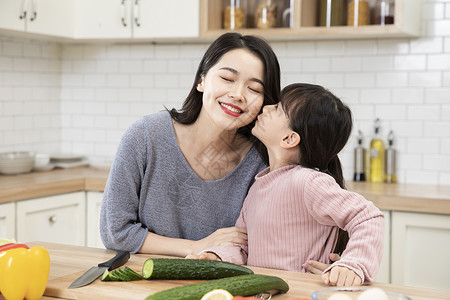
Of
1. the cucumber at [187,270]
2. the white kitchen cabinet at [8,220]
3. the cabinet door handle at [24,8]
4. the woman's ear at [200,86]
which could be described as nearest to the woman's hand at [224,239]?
the cucumber at [187,270]

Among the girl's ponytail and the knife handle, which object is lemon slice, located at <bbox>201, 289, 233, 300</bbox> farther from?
the girl's ponytail

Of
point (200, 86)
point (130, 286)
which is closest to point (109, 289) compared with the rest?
point (130, 286)

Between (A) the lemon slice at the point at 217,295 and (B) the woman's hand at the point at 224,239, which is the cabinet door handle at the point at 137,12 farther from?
(A) the lemon slice at the point at 217,295

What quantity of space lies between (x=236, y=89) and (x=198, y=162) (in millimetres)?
367

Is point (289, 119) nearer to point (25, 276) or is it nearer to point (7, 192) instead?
point (25, 276)

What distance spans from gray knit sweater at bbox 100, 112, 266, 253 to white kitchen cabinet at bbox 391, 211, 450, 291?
1.20 metres

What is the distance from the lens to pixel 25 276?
141 cm

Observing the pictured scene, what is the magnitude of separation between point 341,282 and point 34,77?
139 inches

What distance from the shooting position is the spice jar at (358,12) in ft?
11.5

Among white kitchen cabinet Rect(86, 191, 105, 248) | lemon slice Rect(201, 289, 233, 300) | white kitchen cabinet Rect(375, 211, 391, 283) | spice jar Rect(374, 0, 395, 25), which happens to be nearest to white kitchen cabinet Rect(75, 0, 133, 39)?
white kitchen cabinet Rect(86, 191, 105, 248)

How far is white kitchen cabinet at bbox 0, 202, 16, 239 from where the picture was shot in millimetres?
3336

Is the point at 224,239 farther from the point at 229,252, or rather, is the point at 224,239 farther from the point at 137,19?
the point at 137,19

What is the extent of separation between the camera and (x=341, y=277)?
1541mm

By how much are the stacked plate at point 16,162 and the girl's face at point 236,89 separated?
85.7 inches
